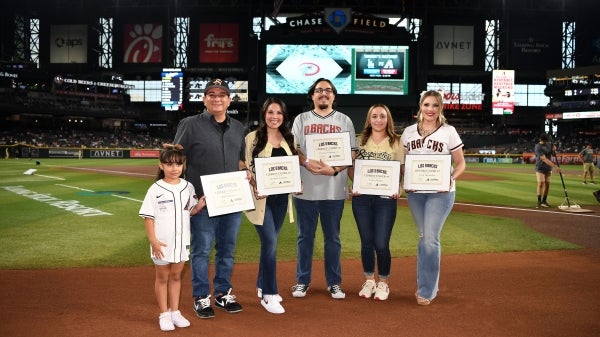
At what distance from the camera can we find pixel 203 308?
5.10m

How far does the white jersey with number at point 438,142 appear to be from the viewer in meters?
5.63

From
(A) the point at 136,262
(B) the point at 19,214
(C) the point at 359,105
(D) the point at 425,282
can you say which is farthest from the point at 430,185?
(C) the point at 359,105

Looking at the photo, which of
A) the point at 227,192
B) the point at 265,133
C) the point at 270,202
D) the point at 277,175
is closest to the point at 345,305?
the point at 270,202

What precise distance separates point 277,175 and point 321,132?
919 mm

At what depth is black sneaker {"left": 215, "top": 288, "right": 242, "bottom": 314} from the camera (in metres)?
5.26

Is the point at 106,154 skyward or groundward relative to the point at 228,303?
skyward

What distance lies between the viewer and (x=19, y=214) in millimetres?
12266

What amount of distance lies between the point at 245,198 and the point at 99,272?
3.23 m

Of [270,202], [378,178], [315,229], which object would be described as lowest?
[315,229]

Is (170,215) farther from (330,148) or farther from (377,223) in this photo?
(377,223)

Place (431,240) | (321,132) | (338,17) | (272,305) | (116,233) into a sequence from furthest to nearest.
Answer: (338,17) < (116,233) < (321,132) < (431,240) < (272,305)

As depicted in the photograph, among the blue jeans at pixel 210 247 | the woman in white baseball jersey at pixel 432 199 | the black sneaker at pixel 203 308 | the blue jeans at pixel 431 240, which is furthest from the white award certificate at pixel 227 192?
the blue jeans at pixel 431 240

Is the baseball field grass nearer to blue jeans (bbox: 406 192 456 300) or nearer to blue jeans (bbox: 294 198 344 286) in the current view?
blue jeans (bbox: 294 198 344 286)

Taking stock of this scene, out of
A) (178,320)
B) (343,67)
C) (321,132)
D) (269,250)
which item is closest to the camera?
(178,320)
